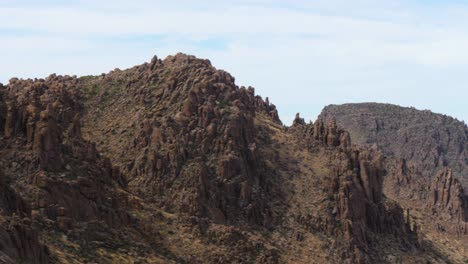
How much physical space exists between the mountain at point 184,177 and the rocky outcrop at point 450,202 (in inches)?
392

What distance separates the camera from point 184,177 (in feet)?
358

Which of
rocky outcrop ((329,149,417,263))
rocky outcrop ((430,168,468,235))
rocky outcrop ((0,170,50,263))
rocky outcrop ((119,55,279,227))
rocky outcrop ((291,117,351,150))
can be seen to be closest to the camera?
rocky outcrop ((0,170,50,263))

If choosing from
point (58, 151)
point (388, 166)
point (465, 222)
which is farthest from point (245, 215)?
point (388, 166)

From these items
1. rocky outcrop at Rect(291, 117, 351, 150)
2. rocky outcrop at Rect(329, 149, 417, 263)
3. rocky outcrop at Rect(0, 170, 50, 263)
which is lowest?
rocky outcrop at Rect(0, 170, 50, 263)

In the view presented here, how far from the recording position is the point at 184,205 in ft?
347

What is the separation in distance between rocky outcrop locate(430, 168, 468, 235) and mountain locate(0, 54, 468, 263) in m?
9.95

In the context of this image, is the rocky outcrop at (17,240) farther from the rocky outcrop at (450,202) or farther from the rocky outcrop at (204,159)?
the rocky outcrop at (450,202)

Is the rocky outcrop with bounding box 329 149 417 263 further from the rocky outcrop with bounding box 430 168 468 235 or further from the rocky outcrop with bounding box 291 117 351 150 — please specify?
the rocky outcrop with bounding box 430 168 468 235

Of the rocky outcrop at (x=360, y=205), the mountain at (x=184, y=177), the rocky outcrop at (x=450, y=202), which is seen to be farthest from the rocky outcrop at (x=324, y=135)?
the rocky outcrop at (x=450, y=202)

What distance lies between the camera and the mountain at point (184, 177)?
8950 centimetres

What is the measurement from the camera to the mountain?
3524 inches

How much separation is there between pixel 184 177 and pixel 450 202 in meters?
60.7

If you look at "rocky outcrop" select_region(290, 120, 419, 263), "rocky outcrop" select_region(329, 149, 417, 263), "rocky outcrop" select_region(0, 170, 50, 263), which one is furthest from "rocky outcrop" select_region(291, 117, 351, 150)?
"rocky outcrop" select_region(0, 170, 50, 263)

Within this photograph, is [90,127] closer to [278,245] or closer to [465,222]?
[278,245]
